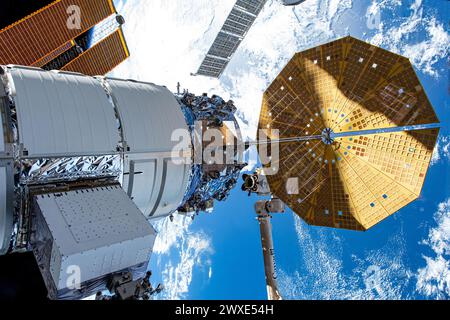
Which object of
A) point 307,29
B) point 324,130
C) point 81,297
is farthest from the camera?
point 307,29

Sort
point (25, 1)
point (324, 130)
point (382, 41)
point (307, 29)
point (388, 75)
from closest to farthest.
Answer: point (388, 75)
point (324, 130)
point (25, 1)
point (382, 41)
point (307, 29)

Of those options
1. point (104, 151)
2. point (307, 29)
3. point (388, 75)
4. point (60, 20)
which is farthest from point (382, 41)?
point (104, 151)

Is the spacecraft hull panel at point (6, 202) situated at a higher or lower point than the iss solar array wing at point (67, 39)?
lower

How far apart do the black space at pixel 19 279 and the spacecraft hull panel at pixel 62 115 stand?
18.7ft

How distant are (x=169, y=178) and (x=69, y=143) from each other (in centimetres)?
318

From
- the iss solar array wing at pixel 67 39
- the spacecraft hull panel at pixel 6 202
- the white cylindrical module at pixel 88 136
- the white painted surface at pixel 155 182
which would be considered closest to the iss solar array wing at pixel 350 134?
the white painted surface at pixel 155 182

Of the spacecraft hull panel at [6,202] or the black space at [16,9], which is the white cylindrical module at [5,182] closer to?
the spacecraft hull panel at [6,202]

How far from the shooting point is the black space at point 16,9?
1207 inches

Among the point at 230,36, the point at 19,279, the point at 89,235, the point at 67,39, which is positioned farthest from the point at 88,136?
the point at 230,36

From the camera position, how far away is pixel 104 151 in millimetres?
7293

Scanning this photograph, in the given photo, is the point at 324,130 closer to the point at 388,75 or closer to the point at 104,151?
the point at 388,75

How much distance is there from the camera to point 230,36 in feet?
152

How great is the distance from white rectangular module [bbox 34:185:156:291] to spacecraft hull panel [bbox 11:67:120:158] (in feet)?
3.26

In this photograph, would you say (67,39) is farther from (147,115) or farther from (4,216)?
(4,216)
